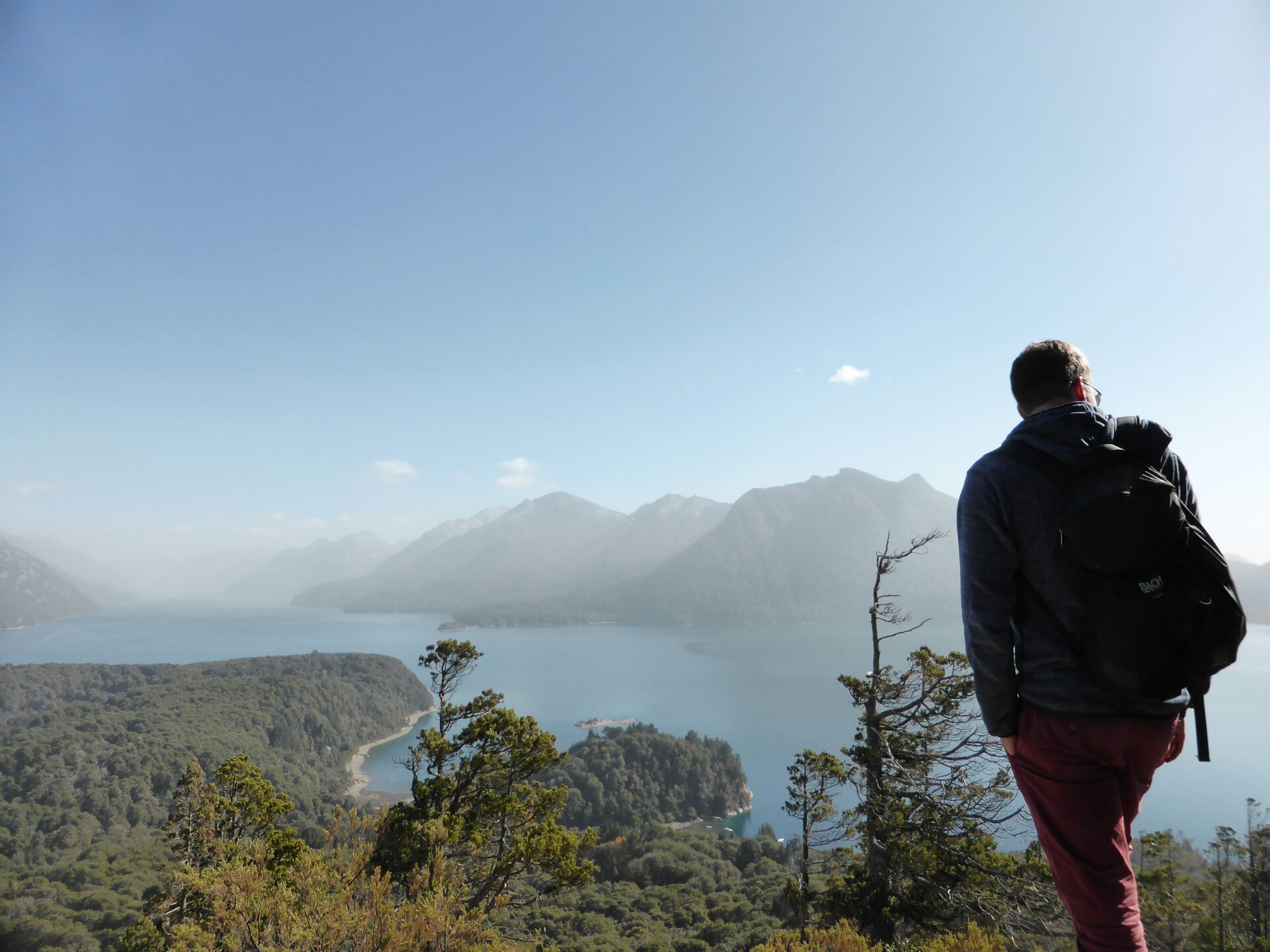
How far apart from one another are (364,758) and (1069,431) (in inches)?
3022

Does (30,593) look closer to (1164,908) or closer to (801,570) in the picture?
(801,570)

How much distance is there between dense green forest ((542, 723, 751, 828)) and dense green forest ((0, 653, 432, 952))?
17921 millimetres

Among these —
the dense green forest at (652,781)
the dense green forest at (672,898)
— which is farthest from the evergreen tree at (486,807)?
the dense green forest at (652,781)

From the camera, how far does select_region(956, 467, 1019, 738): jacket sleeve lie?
125cm

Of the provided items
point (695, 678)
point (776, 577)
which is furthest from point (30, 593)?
point (776, 577)

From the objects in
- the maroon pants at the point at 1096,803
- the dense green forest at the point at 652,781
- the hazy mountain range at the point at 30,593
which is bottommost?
the dense green forest at the point at 652,781

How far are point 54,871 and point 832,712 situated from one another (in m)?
56.1

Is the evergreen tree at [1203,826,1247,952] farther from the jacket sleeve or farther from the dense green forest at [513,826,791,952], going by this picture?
the jacket sleeve

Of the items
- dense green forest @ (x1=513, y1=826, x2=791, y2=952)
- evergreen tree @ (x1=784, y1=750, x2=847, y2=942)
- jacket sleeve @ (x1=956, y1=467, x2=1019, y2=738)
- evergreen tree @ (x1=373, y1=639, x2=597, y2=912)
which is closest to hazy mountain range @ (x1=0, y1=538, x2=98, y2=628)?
dense green forest @ (x1=513, y1=826, x2=791, y2=952)

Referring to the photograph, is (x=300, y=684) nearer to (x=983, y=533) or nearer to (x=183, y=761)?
(x=183, y=761)

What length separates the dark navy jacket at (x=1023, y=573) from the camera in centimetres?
118

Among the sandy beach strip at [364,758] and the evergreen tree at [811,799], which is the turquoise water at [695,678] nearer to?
the sandy beach strip at [364,758]

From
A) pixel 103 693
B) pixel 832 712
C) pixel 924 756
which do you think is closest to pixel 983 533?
pixel 924 756

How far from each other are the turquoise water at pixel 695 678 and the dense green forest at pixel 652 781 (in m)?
2.41
